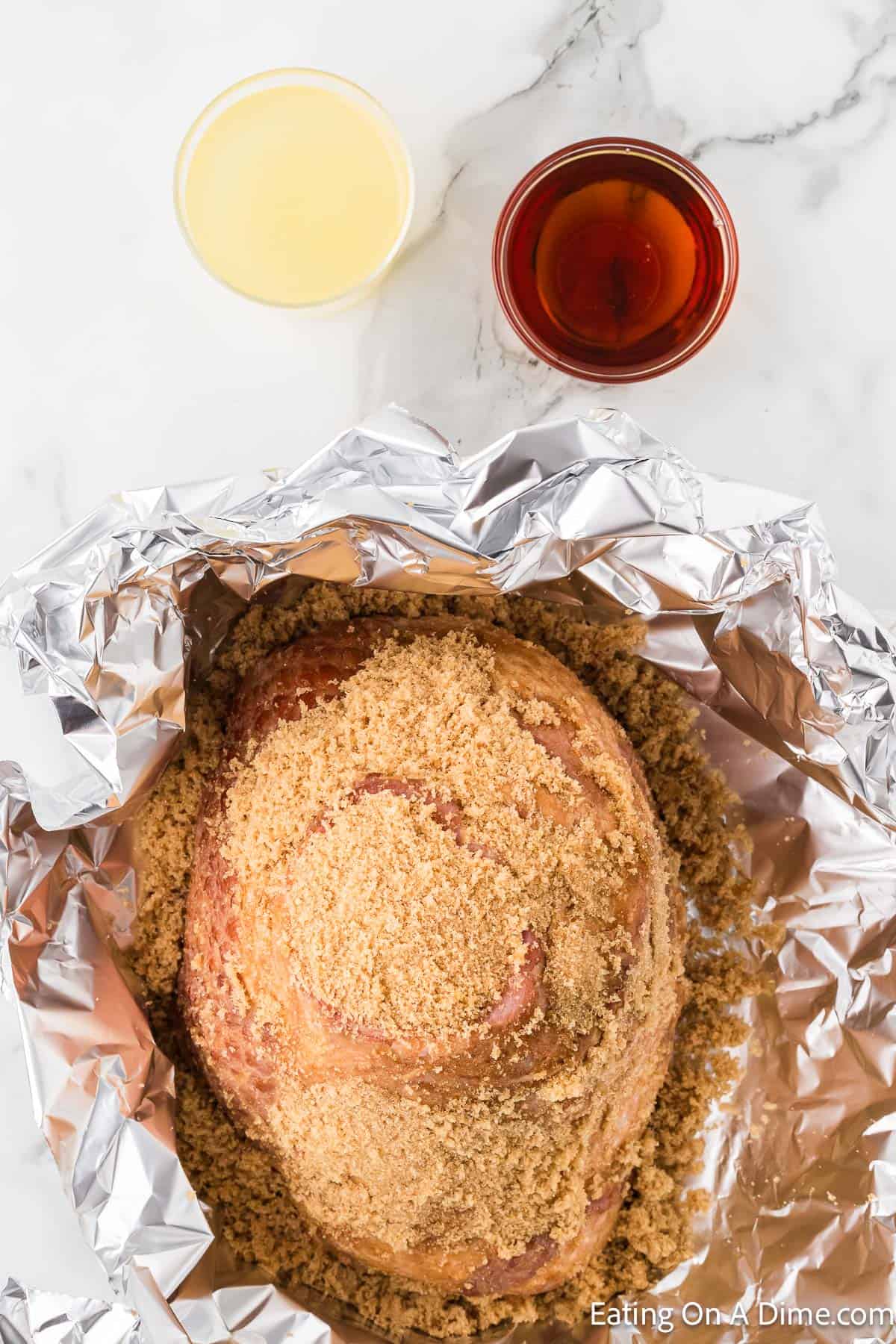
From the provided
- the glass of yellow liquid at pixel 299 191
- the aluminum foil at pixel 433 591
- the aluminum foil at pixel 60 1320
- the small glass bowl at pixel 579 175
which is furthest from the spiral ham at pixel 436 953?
Answer: the glass of yellow liquid at pixel 299 191

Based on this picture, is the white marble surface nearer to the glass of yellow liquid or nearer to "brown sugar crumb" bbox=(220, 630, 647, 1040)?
the glass of yellow liquid

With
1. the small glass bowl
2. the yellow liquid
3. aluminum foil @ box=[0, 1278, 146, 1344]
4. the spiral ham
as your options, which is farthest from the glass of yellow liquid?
aluminum foil @ box=[0, 1278, 146, 1344]

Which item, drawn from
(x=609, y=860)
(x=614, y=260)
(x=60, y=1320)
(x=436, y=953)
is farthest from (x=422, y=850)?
(x=614, y=260)

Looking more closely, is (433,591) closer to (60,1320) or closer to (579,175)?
(579,175)

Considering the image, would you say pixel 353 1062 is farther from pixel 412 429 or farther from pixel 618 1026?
pixel 412 429

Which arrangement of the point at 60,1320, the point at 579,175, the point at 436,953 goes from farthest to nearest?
the point at 579,175
the point at 60,1320
the point at 436,953

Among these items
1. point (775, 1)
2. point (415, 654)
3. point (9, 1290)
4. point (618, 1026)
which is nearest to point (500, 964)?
point (618, 1026)
